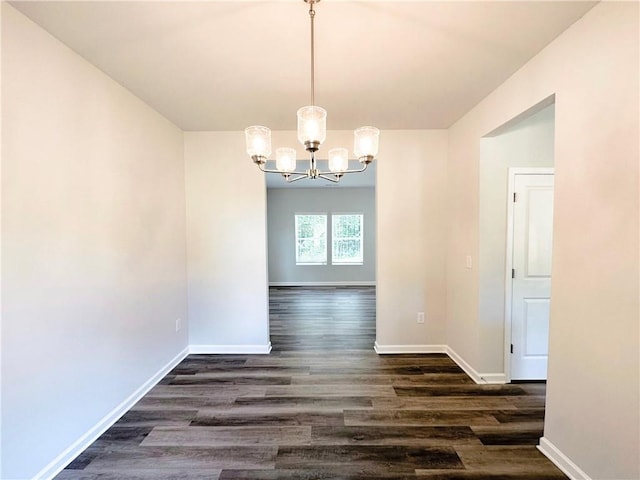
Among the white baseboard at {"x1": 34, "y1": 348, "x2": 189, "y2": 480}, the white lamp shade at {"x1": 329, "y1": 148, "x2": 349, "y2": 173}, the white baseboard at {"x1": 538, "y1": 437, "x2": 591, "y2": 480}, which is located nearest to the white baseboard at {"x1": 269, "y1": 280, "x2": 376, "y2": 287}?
the white baseboard at {"x1": 34, "y1": 348, "x2": 189, "y2": 480}

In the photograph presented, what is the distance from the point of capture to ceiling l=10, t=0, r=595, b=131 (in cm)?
156

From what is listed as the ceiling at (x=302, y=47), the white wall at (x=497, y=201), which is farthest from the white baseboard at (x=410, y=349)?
the ceiling at (x=302, y=47)

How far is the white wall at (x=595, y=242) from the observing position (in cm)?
138

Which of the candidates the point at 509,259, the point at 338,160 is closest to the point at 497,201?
the point at 509,259

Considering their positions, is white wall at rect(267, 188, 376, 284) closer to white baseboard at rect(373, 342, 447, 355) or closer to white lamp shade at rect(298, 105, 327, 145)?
white baseboard at rect(373, 342, 447, 355)

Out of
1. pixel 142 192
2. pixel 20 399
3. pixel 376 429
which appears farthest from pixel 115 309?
pixel 376 429

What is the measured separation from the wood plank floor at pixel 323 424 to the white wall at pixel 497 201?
60 cm

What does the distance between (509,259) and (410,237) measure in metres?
1.01

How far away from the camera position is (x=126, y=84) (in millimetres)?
2320

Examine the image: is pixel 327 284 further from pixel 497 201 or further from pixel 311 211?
pixel 497 201

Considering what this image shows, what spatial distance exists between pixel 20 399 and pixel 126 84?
2192mm

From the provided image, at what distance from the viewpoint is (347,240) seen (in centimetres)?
808

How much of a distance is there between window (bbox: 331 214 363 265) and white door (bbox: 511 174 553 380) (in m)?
5.30

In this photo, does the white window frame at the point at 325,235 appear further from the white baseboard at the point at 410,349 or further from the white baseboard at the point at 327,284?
the white baseboard at the point at 410,349
